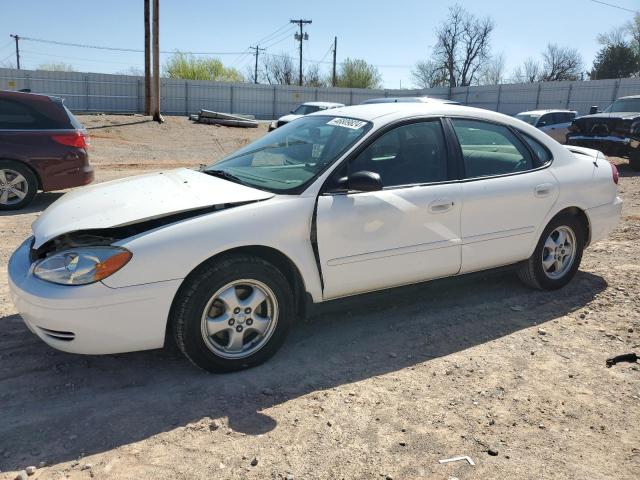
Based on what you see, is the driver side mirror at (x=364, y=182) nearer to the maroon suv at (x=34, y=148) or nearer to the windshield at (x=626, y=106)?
the maroon suv at (x=34, y=148)

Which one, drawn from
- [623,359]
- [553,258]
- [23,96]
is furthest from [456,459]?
[23,96]

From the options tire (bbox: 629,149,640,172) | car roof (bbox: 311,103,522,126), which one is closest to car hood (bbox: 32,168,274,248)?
car roof (bbox: 311,103,522,126)

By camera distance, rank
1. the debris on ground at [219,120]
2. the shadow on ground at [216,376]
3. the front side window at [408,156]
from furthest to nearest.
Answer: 1. the debris on ground at [219,120]
2. the front side window at [408,156]
3. the shadow on ground at [216,376]

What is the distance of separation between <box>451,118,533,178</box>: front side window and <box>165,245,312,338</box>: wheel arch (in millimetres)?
1617

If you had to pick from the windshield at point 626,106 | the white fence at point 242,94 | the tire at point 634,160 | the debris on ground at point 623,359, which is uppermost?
the white fence at point 242,94

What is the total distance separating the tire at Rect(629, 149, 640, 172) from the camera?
1291 cm

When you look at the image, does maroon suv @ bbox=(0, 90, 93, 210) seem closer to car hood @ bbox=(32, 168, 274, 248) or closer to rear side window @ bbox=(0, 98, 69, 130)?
rear side window @ bbox=(0, 98, 69, 130)

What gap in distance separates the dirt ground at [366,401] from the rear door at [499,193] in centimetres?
32

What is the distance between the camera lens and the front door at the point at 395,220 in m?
3.61

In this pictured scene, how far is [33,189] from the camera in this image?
8.13m

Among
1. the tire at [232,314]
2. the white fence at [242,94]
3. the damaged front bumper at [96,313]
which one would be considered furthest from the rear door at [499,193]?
the white fence at [242,94]

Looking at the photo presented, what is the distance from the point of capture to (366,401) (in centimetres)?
320

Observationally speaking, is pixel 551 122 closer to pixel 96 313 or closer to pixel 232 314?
pixel 232 314

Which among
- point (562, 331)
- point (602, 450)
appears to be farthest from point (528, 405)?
point (562, 331)
